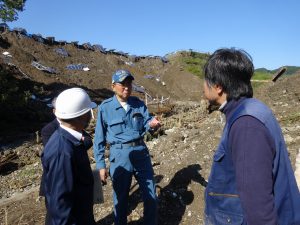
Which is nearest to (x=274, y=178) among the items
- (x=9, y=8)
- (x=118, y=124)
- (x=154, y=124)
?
(x=154, y=124)

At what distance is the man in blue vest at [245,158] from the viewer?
1742mm

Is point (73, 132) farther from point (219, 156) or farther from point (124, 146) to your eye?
point (124, 146)

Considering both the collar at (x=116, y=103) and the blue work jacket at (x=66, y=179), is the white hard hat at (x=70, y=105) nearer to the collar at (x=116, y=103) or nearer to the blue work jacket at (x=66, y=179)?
the blue work jacket at (x=66, y=179)

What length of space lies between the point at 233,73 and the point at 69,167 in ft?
3.91

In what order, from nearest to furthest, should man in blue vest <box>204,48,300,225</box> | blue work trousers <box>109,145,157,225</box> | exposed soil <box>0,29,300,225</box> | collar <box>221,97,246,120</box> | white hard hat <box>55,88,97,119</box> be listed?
man in blue vest <box>204,48,300,225</box>
collar <box>221,97,246,120</box>
white hard hat <box>55,88,97,119</box>
blue work trousers <box>109,145,157,225</box>
exposed soil <box>0,29,300,225</box>

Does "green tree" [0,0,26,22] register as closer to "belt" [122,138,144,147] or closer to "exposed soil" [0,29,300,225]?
"exposed soil" [0,29,300,225]

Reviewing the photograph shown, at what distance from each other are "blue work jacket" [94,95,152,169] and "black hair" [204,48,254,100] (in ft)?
7.35

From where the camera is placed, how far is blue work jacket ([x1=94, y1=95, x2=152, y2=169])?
4133 mm

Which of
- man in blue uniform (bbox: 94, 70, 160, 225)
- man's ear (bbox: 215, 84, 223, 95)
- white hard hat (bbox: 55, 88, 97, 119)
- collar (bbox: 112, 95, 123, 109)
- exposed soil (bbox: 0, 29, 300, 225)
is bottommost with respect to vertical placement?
exposed soil (bbox: 0, 29, 300, 225)

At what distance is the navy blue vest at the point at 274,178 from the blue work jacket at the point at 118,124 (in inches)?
83.9

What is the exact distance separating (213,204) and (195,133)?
775cm

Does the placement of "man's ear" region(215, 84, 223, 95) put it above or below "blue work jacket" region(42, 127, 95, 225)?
above

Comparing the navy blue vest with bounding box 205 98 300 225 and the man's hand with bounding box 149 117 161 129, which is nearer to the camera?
the navy blue vest with bounding box 205 98 300 225

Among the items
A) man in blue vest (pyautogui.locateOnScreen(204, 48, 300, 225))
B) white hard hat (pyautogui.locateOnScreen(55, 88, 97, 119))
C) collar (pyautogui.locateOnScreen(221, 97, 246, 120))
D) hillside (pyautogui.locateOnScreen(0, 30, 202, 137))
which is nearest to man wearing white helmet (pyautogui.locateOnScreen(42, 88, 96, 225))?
white hard hat (pyautogui.locateOnScreen(55, 88, 97, 119))
